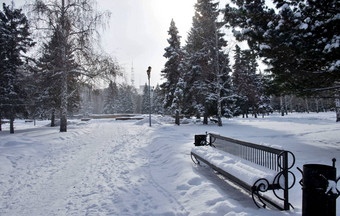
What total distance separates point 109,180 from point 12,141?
7738 millimetres

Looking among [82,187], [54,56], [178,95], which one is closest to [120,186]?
[82,187]

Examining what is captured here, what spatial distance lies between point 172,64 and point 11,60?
54.1 feet

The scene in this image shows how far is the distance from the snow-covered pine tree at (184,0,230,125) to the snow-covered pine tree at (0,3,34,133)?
16772 millimetres

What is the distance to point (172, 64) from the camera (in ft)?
88.3

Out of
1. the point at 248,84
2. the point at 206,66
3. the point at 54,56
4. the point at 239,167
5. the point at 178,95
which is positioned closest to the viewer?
the point at 239,167

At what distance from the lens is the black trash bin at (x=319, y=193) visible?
290 cm

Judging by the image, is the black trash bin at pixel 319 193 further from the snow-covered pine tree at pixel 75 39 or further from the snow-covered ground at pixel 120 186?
the snow-covered pine tree at pixel 75 39

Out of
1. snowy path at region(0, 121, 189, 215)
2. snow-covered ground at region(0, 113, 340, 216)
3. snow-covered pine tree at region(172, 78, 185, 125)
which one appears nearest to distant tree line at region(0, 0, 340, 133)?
snow-covered pine tree at region(172, 78, 185, 125)

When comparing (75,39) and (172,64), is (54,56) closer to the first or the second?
(75,39)

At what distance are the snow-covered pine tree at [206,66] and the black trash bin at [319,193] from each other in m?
20.1

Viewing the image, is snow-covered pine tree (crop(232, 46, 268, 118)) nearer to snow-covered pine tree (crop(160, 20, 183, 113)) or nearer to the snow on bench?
snow-covered pine tree (crop(160, 20, 183, 113))

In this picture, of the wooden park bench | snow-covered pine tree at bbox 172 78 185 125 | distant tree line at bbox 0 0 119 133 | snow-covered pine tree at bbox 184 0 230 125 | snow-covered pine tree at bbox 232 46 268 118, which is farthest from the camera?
snow-covered pine tree at bbox 232 46 268 118

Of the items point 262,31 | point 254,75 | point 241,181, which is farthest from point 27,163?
point 254,75

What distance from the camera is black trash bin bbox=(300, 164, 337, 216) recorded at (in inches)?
114
